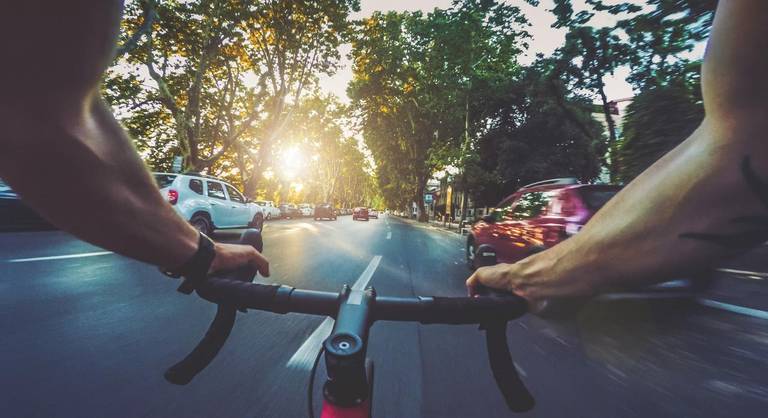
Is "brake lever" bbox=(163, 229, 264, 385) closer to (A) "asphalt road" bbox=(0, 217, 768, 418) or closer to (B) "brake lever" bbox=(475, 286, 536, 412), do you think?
(B) "brake lever" bbox=(475, 286, 536, 412)

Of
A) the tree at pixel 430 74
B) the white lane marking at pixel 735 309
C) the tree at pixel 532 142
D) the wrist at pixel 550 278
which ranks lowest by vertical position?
the white lane marking at pixel 735 309

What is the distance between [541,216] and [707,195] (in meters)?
5.39

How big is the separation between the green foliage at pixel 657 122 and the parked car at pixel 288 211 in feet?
99.3

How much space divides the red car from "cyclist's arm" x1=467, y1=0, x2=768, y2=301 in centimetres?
327

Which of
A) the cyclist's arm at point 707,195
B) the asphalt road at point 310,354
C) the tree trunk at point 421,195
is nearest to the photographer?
the cyclist's arm at point 707,195

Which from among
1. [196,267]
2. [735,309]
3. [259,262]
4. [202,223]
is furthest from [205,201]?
[735,309]

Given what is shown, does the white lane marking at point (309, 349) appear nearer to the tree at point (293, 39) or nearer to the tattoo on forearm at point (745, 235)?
the tattoo on forearm at point (745, 235)

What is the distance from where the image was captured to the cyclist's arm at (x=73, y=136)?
0.45 meters

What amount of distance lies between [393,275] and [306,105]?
94.5 ft

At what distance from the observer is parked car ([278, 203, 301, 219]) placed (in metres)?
35.0

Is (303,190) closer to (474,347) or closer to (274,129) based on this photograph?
(274,129)

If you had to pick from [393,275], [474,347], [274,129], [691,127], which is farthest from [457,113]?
[474,347]

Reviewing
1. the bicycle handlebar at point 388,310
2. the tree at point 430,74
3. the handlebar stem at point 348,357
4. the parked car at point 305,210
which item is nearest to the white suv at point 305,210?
the parked car at point 305,210

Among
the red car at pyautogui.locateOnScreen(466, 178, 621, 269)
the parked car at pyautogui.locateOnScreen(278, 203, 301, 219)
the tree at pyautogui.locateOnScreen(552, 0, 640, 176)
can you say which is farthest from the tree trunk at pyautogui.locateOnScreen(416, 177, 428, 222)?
the red car at pyautogui.locateOnScreen(466, 178, 621, 269)
